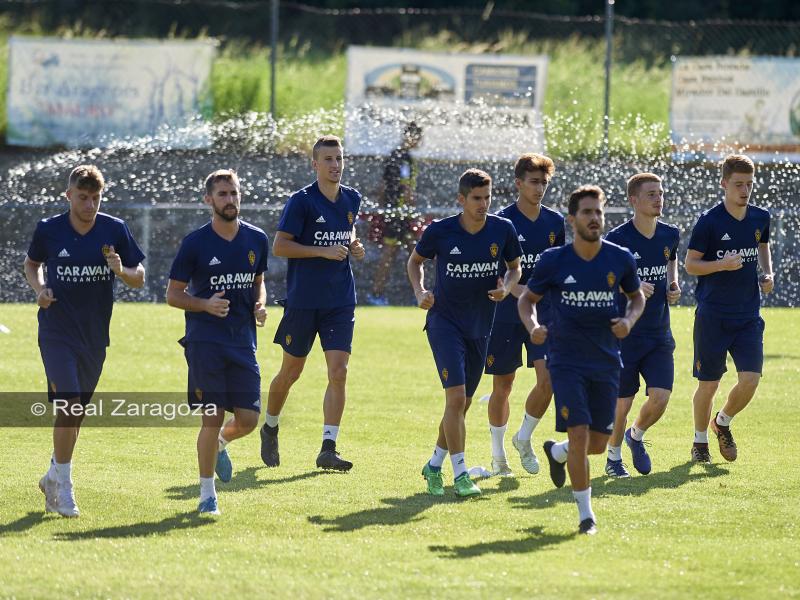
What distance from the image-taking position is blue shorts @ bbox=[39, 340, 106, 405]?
778 centimetres

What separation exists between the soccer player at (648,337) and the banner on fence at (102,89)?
47.2ft

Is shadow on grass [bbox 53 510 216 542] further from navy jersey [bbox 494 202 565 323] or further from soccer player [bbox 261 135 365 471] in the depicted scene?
navy jersey [bbox 494 202 565 323]

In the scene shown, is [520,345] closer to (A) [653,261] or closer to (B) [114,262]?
(A) [653,261]

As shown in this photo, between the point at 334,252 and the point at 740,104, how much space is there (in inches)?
608

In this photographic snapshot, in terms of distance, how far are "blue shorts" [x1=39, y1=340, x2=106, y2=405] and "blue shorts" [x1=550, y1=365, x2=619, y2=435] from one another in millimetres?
2498

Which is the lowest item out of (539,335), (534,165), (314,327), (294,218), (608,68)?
(314,327)

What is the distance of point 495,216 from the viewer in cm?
862

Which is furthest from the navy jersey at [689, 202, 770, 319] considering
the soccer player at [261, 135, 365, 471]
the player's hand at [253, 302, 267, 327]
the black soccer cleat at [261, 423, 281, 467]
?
the player's hand at [253, 302, 267, 327]

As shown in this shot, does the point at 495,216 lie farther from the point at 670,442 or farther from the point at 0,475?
the point at 0,475

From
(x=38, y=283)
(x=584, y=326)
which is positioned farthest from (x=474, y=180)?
(x=38, y=283)

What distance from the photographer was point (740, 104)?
2311 centimetres

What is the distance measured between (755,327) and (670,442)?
1.15 meters

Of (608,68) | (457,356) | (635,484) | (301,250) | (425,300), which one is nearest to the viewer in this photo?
(425,300)

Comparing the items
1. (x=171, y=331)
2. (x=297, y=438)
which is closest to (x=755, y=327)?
(x=297, y=438)
